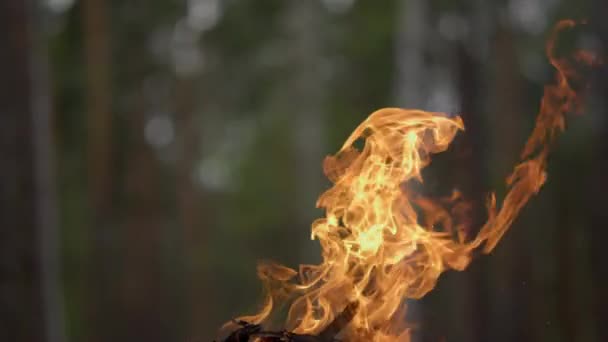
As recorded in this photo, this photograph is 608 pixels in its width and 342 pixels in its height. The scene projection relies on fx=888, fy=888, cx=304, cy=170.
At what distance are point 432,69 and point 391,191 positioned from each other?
397 inches

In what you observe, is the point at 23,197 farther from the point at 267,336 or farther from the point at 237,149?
the point at 237,149

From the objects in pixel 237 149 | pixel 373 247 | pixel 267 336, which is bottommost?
pixel 237 149

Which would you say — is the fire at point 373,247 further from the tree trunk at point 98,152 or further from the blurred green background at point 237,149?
the tree trunk at point 98,152

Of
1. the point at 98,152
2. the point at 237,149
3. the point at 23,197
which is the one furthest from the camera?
the point at 237,149

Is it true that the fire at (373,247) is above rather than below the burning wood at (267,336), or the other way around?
above

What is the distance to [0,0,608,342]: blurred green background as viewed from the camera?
30.5 ft

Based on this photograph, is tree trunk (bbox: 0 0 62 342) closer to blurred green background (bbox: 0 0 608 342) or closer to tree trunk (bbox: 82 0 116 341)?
blurred green background (bbox: 0 0 608 342)

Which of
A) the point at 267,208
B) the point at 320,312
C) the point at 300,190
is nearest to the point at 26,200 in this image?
the point at 320,312

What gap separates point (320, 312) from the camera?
4.72m

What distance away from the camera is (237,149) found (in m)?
32.4

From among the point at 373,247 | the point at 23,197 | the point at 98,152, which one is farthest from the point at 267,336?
the point at 98,152

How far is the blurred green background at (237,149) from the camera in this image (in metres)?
9.28

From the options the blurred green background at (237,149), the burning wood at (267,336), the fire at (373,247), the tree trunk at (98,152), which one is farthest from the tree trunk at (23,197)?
the tree trunk at (98,152)

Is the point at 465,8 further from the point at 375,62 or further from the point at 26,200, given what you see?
the point at 375,62
